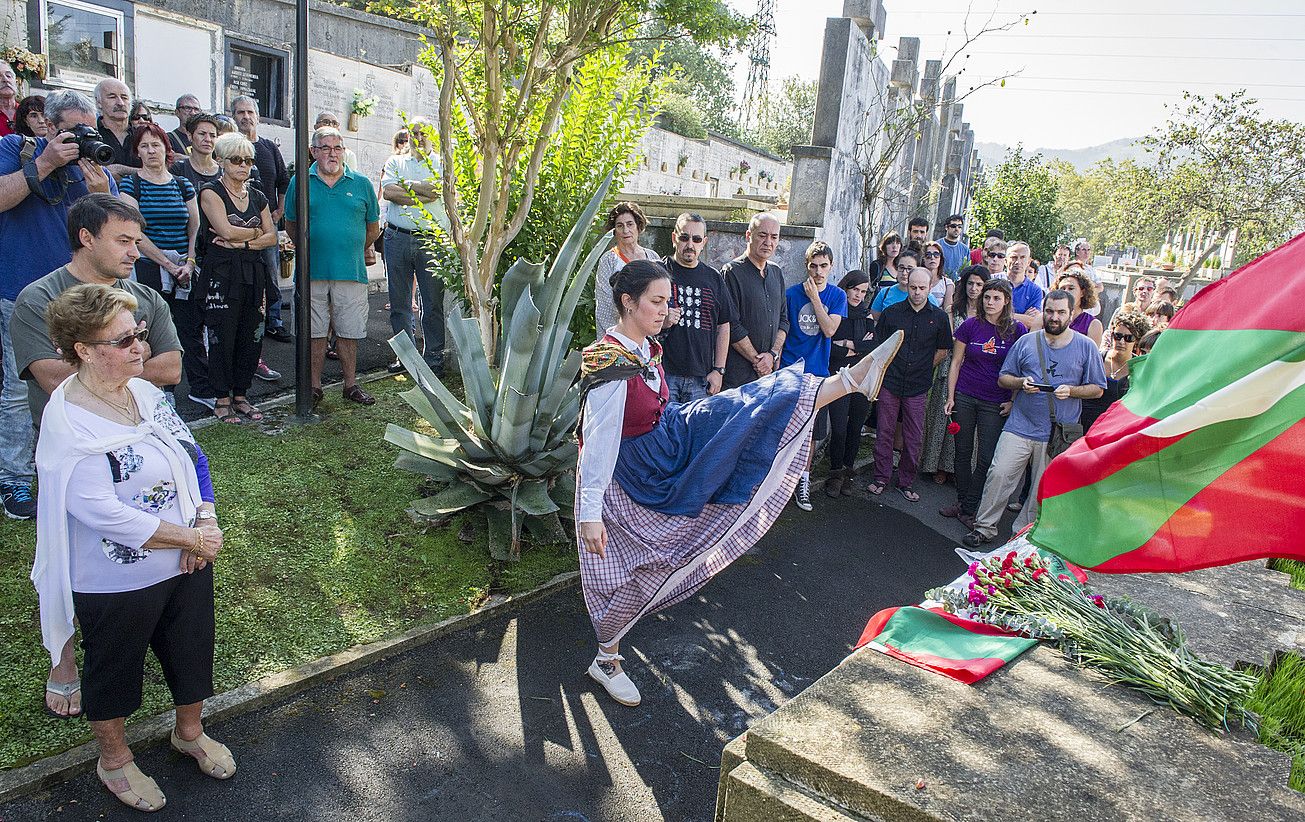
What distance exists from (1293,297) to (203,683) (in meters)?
3.68

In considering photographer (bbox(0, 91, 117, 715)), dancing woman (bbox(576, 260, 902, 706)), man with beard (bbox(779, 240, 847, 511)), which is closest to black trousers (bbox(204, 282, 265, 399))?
photographer (bbox(0, 91, 117, 715))

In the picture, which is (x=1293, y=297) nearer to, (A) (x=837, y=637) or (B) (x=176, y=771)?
(A) (x=837, y=637)

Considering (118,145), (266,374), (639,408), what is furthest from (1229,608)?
(118,145)

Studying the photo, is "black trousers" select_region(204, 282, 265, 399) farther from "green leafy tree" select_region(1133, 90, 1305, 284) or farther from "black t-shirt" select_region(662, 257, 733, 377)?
"green leafy tree" select_region(1133, 90, 1305, 284)

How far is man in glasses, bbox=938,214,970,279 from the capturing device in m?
10.8

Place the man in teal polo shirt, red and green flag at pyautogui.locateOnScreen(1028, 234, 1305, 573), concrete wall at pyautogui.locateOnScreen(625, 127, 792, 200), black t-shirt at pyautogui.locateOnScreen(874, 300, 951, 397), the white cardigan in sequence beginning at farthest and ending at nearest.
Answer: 1. concrete wall at pyautogui.locateOnScreen(625, 127, 792, 200)
2. black t-shirt at pyautogui.locateOnScreen(874, 300, 951, 397)
3. the man in teal polo shirt
4. the white cardigan
5. red and green flag at pyautogui.locateOnScreen(1028, 234, 1305, 573)

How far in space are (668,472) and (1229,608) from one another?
7.76 ft

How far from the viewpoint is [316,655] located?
401 cm

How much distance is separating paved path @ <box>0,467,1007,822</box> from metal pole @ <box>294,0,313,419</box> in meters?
2.74

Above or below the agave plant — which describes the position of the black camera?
above

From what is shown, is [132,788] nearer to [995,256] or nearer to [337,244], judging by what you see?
[337,244]

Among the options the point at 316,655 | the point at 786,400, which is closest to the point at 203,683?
the point at 316,655

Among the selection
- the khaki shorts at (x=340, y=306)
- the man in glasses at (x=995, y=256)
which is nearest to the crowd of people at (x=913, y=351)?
the man in glasses at (x=995, y=256)

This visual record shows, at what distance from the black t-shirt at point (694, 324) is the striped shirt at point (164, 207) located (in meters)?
3.39
